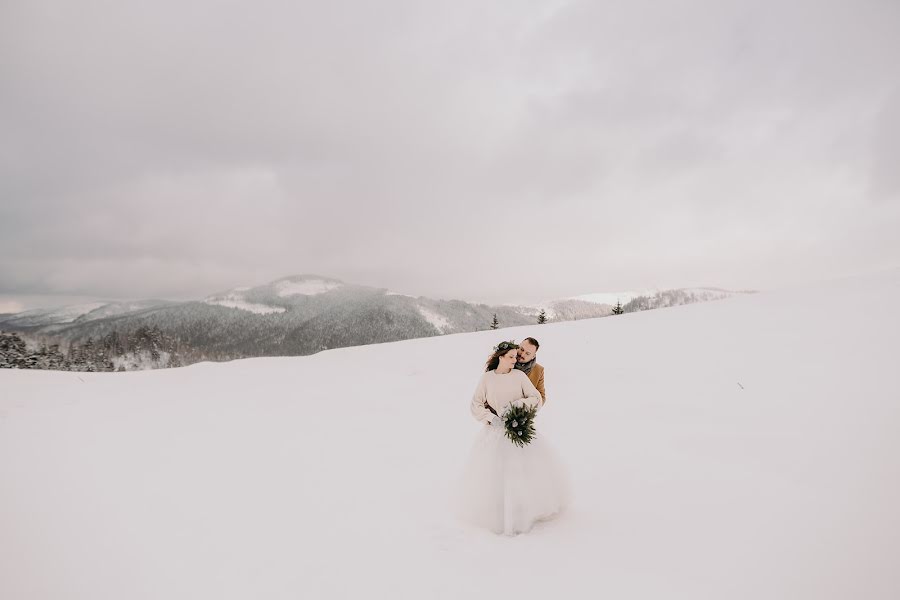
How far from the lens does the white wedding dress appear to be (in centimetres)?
453

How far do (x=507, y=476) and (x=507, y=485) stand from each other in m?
0.10

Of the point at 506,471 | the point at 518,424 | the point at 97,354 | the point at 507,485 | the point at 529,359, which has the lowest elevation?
the point at 97,354

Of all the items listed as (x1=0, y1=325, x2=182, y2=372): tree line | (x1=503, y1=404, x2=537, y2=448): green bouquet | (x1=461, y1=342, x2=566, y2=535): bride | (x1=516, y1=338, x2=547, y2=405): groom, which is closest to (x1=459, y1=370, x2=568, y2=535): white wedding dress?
(x1=461, y1=342, x2=566, y2=535): bride

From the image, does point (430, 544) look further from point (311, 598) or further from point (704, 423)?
point (704, 423)

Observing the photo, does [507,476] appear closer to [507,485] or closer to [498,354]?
[507,485]

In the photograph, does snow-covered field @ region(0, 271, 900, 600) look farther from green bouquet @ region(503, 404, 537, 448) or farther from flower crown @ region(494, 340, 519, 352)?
flower crown @ region(494, 340, 519, 352)

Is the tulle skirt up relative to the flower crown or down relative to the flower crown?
down

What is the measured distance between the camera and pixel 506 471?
4570 mm

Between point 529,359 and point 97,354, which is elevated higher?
point 529,359

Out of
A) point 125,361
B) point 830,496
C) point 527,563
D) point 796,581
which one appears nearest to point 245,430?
point 527,563

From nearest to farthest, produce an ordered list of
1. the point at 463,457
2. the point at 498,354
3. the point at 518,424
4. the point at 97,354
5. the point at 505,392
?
1. the point at 518,424
2. the point at 505,392
3. the point at 498,354
4. the point at 463,457
5. the point at 97,354

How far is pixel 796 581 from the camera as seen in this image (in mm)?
3500

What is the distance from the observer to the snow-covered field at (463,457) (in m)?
3.74

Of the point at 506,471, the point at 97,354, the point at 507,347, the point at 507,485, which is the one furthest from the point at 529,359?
the point at 97,354
